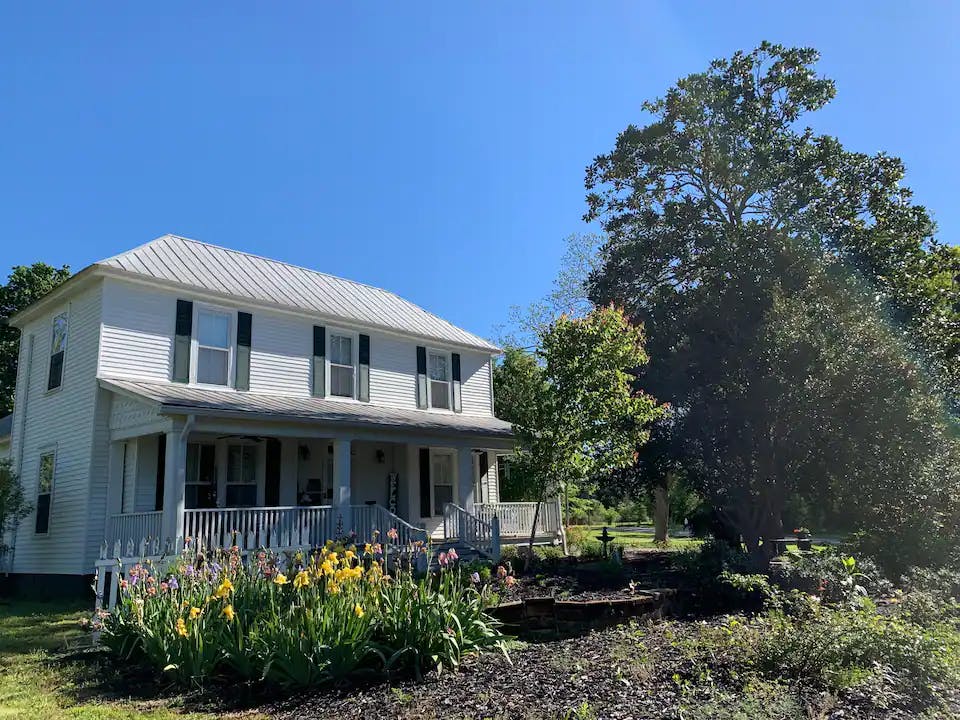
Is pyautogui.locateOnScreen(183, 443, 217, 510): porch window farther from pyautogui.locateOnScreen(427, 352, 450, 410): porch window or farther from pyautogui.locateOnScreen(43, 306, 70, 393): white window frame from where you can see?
pyautogui.locateOnScreen(427, 352, 450, 410): porch window

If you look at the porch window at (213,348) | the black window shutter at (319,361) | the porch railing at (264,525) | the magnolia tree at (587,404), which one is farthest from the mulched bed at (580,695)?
the black window shutter at (319,361)

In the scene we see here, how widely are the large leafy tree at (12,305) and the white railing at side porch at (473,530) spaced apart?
76.6 feet

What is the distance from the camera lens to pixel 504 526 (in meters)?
18.3

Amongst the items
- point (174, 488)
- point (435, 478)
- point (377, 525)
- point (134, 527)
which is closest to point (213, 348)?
point (174, 488)

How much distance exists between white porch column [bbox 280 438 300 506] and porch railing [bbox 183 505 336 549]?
1599 mm

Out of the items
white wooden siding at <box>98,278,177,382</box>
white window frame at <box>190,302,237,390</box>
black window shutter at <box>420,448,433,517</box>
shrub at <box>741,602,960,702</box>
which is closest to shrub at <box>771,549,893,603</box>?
shrub at <box>741,602,960,702</box>

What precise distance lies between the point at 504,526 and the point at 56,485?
1002cm

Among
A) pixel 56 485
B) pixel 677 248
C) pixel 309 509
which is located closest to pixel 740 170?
pixel 677 248

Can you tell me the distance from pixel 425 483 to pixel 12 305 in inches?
897

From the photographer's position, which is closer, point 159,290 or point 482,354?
point 159,290

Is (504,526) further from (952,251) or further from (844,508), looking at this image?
(952,251)

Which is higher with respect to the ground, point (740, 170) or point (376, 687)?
point (740, 170)

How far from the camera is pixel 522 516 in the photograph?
1912cm

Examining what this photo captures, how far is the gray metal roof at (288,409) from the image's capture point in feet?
41.5
